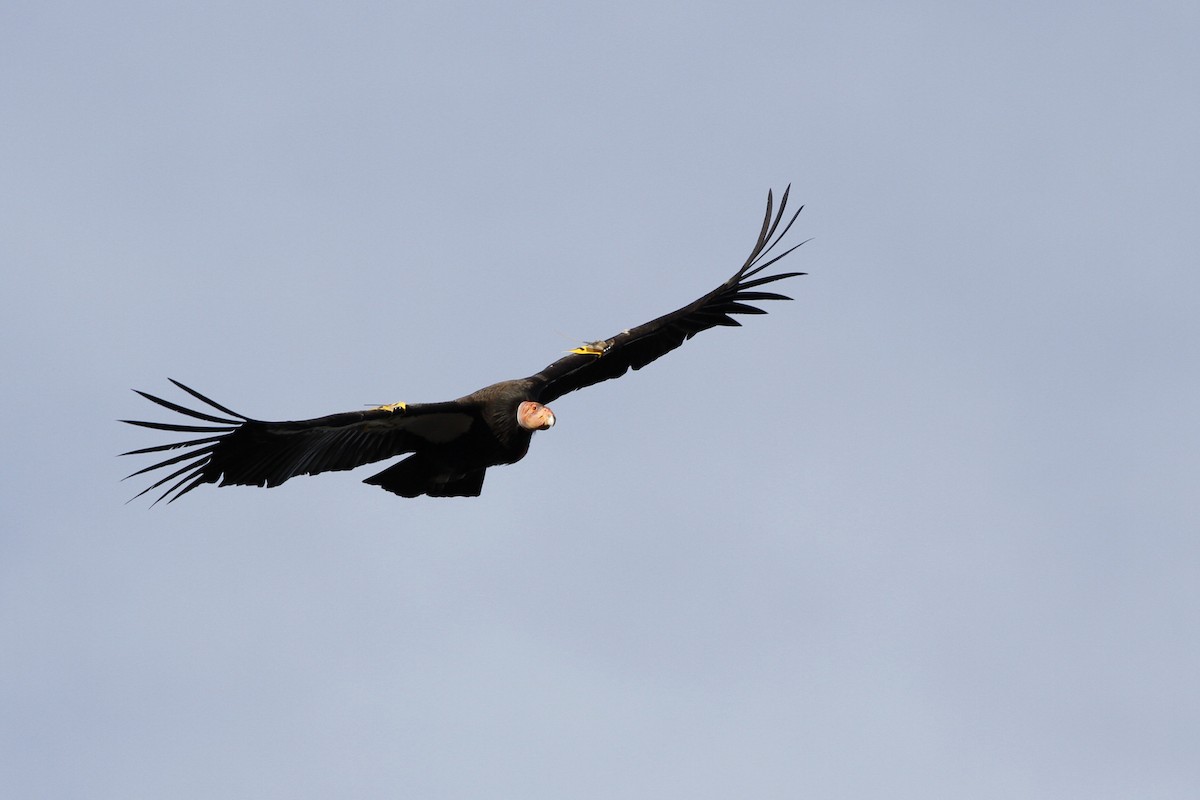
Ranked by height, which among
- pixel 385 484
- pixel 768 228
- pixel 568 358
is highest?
pixel 768 228

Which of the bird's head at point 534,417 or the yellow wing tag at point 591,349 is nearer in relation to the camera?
the bird's head at point 534,417

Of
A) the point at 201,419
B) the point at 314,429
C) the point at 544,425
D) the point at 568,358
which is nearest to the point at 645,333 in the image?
the point at 568,358

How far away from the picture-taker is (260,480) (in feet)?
64.0

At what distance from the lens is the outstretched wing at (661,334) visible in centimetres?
2270

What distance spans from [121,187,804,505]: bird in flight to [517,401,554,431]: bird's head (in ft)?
0.04

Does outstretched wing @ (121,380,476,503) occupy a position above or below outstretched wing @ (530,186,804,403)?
below

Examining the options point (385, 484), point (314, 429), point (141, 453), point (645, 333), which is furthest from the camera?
point (645, 333)

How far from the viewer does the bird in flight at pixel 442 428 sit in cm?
1923

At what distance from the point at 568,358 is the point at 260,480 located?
15.9ft

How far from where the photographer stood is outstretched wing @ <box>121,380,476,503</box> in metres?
18.9

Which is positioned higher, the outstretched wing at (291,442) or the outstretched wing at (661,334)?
the outstretched wing at (661,334)

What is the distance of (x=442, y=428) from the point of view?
70.4 feet

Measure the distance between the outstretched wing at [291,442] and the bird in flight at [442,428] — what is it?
11 mm

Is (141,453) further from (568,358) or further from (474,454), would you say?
(568,358)
